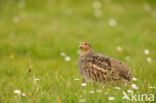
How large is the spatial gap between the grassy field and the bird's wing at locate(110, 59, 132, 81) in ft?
0.67

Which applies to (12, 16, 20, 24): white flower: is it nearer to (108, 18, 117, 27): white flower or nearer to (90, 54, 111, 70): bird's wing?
(108, 18, 117, 27): white flower

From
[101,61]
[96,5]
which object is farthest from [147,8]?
[101,61]

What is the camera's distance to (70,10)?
19141mm

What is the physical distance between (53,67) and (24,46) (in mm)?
2350

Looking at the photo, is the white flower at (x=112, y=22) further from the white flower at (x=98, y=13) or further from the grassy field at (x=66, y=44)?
the white flower at (x=98, y=13)

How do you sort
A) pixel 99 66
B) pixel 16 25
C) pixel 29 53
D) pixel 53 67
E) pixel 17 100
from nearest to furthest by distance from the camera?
pixel 17 100, pixel 99 66, pixel 53 67, pixel 29 53, pixel 16 25

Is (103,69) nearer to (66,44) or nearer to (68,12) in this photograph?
(66,44)

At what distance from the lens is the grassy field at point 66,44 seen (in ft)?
26.7

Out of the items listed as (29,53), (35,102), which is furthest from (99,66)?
(29,53)

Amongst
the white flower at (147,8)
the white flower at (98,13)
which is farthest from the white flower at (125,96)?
the white flower at (147,8)

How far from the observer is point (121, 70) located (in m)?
8.70

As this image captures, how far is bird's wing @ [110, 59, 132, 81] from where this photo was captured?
8640mm

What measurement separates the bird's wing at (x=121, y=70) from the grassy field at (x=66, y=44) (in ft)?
0.67

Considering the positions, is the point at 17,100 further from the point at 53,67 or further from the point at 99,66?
the point at 53,67
